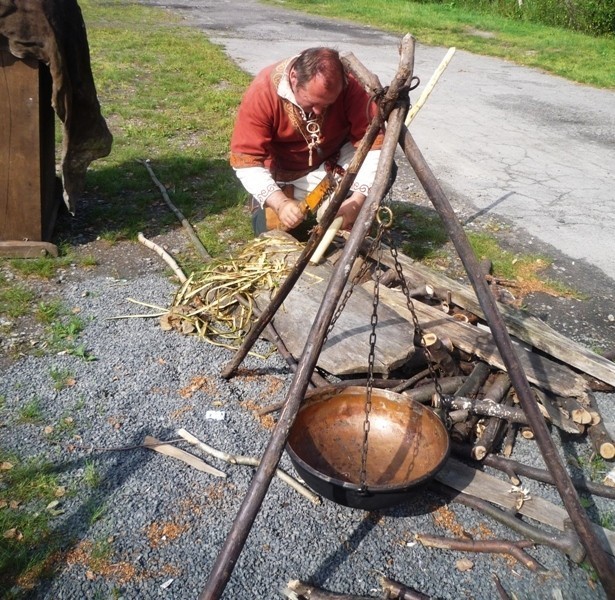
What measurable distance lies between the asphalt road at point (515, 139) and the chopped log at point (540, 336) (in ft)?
5.45

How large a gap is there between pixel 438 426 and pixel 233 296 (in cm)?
170

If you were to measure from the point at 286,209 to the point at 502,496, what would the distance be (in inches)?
87.6

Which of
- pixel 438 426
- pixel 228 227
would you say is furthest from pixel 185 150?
pixel 438 426

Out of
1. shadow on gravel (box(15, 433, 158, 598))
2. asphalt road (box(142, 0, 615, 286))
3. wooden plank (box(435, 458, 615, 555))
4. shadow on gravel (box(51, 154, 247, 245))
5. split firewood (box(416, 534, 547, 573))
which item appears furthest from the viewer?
asphalt road (box(142, 0, 615, 286))

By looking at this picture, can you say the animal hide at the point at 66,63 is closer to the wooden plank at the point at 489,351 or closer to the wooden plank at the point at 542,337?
the wooden plank at the point at 489,351

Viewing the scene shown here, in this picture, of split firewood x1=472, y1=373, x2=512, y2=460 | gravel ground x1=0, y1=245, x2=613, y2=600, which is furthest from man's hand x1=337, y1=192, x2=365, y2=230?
split firewood x1=472, y1=373, x2=512, y2=460

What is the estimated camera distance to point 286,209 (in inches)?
173

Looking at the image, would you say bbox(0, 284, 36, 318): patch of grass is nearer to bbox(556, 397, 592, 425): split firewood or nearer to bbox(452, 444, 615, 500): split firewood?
bbox(452, 444, 615, 500): split firewood

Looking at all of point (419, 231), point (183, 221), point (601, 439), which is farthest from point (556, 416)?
point (183, 221)

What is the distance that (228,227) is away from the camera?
5.86 meters

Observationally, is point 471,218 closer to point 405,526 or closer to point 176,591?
point 405,526

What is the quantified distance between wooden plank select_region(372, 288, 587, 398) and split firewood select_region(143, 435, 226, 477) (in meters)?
1.45

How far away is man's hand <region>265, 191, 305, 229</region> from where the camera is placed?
4.36m

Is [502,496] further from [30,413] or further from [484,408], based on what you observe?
[30,413]
